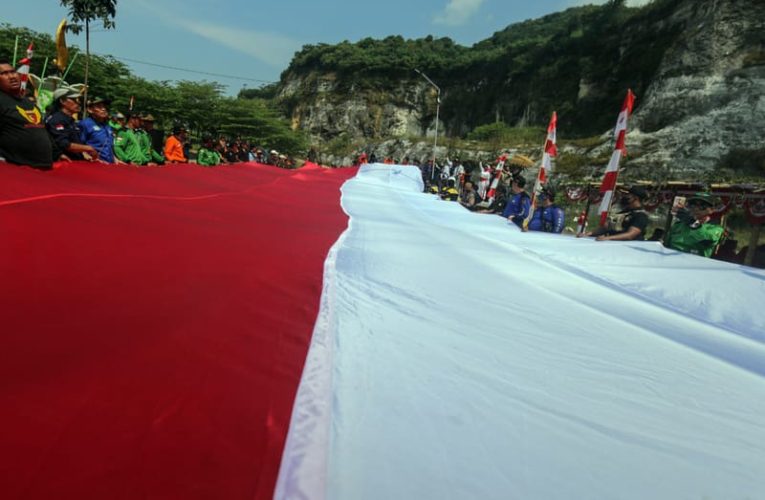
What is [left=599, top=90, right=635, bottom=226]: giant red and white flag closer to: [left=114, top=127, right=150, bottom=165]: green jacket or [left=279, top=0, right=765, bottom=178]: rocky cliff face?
[left=114, top=127, right=150, bottom=165]: green jacket

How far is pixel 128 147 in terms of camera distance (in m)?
5.48

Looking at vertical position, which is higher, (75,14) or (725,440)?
(75,14)

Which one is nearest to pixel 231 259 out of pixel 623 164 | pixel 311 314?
pixel 311 314

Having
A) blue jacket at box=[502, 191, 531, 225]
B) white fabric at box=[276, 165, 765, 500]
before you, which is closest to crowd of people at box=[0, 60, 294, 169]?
white fabric at box=[276, 165, 765, 500]

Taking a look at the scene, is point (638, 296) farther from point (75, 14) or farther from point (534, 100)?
point (534, 100)

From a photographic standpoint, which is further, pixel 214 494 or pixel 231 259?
pixel 231 259

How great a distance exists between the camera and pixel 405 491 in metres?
0.69

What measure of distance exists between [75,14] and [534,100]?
94.6 ft

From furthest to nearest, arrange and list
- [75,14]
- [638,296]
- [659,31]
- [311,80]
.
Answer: [311,80] < [659,31] < [75,14] < [638,296]

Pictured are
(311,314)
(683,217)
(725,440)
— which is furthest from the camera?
(683,217)

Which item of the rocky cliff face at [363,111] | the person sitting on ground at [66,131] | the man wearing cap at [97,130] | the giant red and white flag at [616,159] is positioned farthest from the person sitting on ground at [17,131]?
the rocky cliff face at [363,111]

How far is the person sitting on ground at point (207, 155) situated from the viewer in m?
8.34

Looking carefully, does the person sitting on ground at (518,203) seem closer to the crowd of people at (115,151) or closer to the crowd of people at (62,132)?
the crowd of people at (115,151)

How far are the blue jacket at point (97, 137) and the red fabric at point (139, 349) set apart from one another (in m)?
2.82
